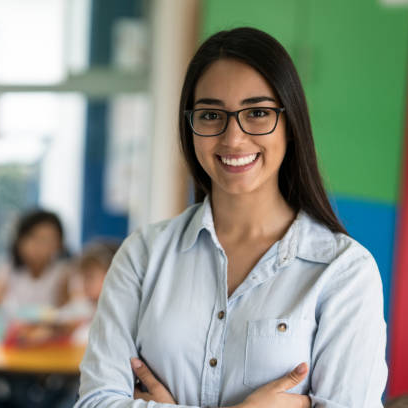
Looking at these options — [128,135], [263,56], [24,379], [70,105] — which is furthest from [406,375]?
[70,105]

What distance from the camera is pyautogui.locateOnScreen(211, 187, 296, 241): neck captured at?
1.52 meters

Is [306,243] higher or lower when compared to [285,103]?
lower

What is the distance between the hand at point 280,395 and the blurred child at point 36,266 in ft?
9.62

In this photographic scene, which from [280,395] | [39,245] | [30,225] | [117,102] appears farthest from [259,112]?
[117,102]

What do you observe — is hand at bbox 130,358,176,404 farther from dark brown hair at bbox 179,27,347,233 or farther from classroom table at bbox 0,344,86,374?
classroom table at bbox 0,344,86,374

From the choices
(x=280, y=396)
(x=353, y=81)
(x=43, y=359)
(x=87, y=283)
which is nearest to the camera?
(x=280, y=396)

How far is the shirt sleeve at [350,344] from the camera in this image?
1310 mm

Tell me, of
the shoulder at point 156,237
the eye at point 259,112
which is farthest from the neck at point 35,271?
the eye at point 259,112

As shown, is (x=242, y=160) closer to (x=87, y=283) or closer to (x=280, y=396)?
(x=280, y=396)

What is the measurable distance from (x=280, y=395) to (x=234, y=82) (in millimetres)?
632

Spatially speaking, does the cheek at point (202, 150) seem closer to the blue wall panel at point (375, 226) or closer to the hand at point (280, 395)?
the hand at point (280, 395)

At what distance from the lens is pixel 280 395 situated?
4.30 feet

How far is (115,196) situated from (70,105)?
0.76 meters

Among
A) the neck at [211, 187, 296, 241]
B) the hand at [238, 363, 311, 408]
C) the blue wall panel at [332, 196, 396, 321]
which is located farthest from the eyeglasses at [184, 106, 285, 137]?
the blue wall panel at [332, 196, 396, 321]
